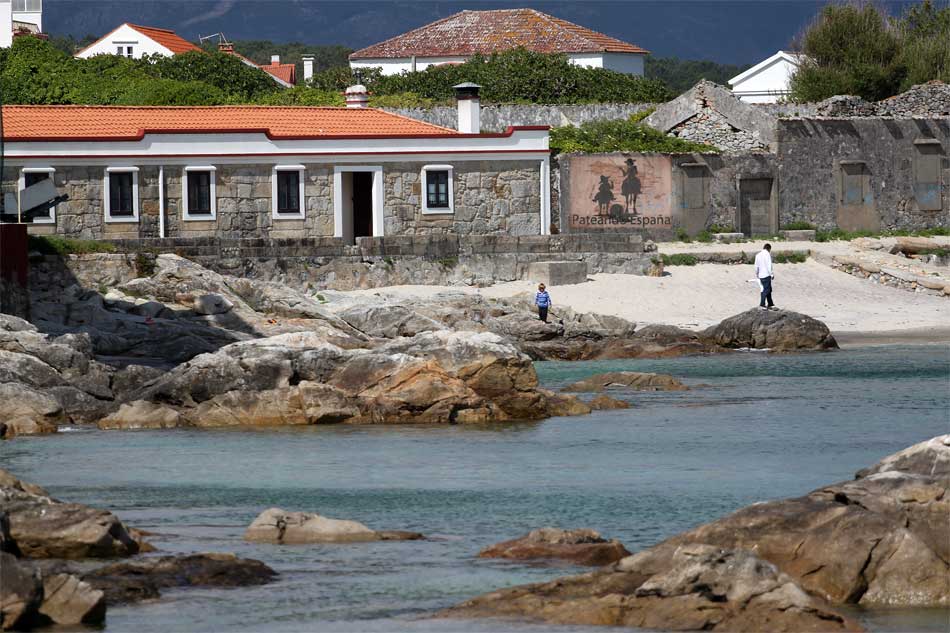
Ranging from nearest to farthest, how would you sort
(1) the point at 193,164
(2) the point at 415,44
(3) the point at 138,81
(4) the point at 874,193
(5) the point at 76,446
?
(5) the point at 76,446, (1) the point at 193,164, (4) the point at 874,193, (3) the point at 138,81, (2) the point at 415,44

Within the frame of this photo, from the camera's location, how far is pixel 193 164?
37.8 meters

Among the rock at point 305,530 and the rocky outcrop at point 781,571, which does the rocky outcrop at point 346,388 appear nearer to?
the rock at point 305,530

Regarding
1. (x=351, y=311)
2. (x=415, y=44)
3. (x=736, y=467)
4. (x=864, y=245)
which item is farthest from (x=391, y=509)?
(x=415, y=44)

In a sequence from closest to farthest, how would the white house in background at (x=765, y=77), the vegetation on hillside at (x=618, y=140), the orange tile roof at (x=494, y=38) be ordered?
the vegetation on hillside at (x=618, y=140), the orange tile roof at (x=494, y=38), the white house in background at (x=765, y=77)

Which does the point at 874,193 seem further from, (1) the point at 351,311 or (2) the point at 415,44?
(2) the point at 415,44

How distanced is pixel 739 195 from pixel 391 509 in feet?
90.7

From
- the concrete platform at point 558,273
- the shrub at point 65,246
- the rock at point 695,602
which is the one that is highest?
the shrub at point 65,246

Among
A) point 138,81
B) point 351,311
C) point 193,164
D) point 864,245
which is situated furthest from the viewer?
point 138,81

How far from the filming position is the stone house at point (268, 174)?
123ft

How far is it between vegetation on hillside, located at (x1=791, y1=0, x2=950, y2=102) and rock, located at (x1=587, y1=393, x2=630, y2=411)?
110 feet

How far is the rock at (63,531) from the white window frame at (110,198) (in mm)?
A: 24016

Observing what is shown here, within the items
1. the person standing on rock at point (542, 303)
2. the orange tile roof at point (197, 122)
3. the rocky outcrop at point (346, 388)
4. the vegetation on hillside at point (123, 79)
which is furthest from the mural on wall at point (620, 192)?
the rocky outcrop at point (346, 388)

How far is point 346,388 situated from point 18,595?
1239 centimetres

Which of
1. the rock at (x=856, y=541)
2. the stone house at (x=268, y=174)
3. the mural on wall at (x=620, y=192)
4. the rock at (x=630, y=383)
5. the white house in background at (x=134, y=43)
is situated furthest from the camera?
the white house in background at (x=134, y=43)
